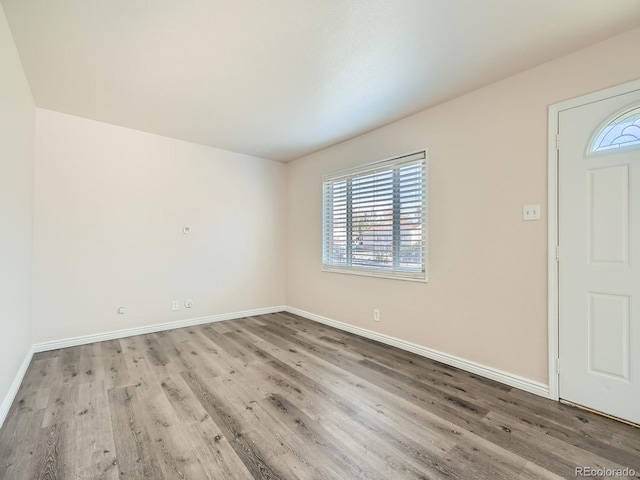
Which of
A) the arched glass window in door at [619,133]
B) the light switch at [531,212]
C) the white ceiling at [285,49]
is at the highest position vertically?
the white ceiling at [285,49]

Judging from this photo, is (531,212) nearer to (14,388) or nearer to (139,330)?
(14,388)

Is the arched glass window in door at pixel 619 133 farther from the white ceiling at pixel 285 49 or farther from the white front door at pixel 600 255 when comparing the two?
the white ceiling at pixel 285 49

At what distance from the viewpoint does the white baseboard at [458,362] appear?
2258mm

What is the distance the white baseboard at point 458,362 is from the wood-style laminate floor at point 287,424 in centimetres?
8

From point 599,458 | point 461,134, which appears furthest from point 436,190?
point 599,458

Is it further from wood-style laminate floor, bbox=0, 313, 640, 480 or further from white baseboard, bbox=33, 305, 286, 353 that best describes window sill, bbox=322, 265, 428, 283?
white baseboard, bbox=33, 305, 286, 353

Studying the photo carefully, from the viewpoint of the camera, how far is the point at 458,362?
2.70 metres

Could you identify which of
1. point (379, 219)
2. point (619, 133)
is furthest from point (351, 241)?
point (619, 133)

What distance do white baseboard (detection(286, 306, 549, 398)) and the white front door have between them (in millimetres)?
182

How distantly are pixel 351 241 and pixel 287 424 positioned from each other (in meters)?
2.46

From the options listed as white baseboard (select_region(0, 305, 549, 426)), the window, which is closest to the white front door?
white baseboard (select_region(0, 305, 549, 426))

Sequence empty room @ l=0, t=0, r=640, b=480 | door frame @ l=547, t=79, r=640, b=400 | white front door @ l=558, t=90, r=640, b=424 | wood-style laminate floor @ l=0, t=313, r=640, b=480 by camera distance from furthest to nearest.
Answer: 1. door frame @ l=547, t=79, r=640, b=400
2. white front door @ l=558, t=90, r=640, b=424
3. empty room @ l=0, t=0, r=640, b=480
4. wood-style laminate floor @ l=0, t=313, r=640, b=480

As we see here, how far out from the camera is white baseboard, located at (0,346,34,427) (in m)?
1.90

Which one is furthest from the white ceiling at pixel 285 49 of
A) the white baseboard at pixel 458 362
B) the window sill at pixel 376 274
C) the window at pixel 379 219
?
the white baseboard at pixel 458 362
